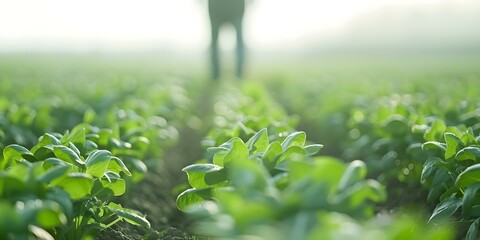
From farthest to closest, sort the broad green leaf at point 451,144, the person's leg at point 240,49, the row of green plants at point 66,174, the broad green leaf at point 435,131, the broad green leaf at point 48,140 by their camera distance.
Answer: the person's leg at point 240,49 → the broad green leaf at point 435,131 → the broad green leaf at point 451,144 → the broad green leaf at point 48,140 → the row of green plants at point 66,174

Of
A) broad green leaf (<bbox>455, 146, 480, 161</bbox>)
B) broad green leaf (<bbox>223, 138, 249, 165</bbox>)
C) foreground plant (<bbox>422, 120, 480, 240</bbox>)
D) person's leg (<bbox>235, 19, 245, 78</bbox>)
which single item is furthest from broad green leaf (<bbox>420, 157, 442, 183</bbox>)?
person's leg (<bbox>235, 19, 245, 78</bbox>)

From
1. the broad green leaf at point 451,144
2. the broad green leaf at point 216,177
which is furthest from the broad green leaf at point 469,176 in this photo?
the broad green leaf at point 216,177

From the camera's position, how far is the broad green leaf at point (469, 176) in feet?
9.21

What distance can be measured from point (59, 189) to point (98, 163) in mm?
469

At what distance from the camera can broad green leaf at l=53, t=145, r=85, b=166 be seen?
282 centimetres

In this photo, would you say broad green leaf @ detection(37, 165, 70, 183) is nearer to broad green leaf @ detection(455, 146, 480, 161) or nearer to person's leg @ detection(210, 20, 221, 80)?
broad green leaf @ detection(455, 146, 480, 161)

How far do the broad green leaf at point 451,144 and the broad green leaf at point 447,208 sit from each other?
24 cm

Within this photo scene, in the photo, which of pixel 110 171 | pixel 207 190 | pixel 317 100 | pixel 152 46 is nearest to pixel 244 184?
pixel 207 190

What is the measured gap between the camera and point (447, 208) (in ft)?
10.5

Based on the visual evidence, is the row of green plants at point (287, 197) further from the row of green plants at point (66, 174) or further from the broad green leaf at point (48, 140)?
the broad green leaf at point (48, 140)

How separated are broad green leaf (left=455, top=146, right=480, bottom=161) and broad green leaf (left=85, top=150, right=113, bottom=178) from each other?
1.83 metres

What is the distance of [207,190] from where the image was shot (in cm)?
300

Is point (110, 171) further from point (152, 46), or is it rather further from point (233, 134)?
point (152, 46)

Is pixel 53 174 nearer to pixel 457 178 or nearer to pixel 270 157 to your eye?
pixel 270 157
